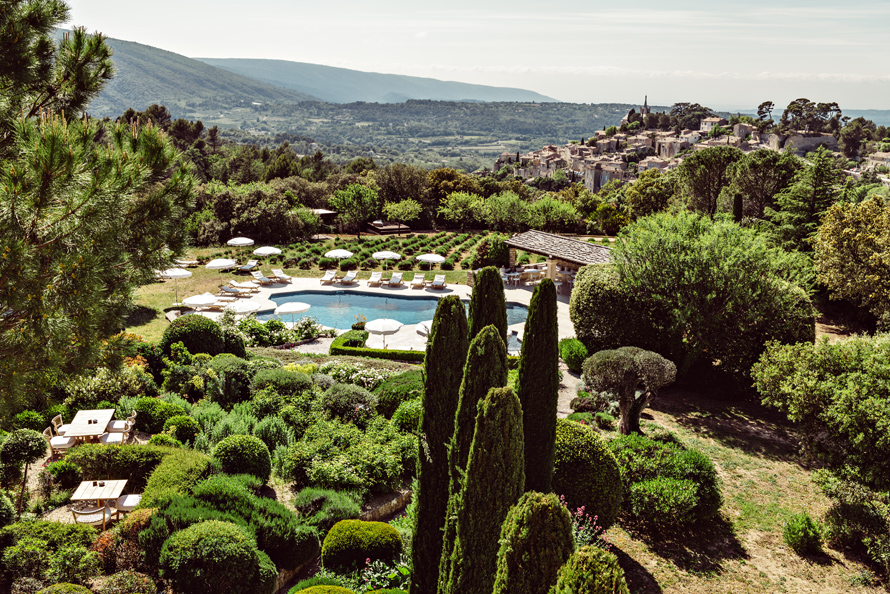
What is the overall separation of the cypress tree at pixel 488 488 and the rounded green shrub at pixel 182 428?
8939 millimetres

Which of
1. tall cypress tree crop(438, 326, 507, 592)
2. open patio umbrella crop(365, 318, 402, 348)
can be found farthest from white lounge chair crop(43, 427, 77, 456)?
open patio umbrella crop(365, 318, 402, 348)

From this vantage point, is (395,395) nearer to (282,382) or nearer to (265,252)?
(282,382)

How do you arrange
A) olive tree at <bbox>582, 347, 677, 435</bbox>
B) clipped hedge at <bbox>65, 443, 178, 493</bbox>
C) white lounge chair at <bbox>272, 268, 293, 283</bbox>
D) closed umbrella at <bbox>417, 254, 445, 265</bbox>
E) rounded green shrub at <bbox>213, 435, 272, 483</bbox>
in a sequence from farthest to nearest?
closed umbrella at <bbox>417, 254, 445, 265</bbox> → white lounge chair at <bbox>272, 268, 293, 283</bbox> → olive tree at <bbox>582, 347, 677, 435</bbox> → rounded green shrub at <bbox>213, 435, 272, 483</bbox> → clipped hedge at <bbox>65, 443, 178, 493</bbox>

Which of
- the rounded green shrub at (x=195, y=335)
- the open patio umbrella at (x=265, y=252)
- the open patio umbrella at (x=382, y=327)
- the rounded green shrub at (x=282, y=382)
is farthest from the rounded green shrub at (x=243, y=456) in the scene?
the open patio umbrella at (x=265, y=252)

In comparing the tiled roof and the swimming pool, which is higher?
the tiled roof

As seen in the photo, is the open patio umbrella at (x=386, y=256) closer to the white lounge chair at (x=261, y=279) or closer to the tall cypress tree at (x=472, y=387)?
the white lounge chair at (x=261, y=279)

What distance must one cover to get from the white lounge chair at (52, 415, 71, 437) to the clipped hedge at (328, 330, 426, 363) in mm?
9878

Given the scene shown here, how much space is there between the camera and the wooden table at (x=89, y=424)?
1164 centimetres

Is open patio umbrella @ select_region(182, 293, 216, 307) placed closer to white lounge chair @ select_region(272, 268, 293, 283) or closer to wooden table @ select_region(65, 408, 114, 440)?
white lounge chair @ select_region(272, 268, 293, 283)

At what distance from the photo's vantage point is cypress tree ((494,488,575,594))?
422 cm

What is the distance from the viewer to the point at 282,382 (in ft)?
48.5

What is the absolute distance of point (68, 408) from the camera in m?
13.4

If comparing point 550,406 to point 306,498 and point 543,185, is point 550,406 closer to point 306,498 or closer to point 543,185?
point 306,498

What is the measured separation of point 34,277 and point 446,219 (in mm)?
47836
